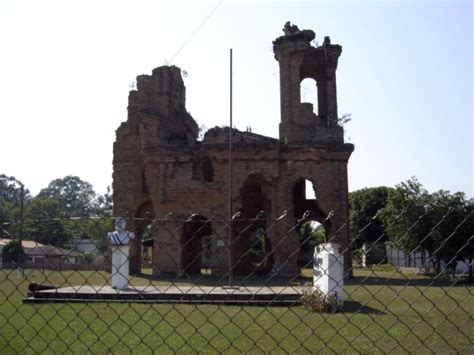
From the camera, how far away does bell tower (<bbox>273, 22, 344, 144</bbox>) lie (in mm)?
24078

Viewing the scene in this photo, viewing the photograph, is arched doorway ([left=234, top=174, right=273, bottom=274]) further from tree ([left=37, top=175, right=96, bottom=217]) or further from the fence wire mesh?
tree ([left=37, top=175, right=96, bottom=217])

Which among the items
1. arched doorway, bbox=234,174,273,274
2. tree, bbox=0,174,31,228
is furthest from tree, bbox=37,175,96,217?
arched doorway, bbox=234,174,273,274

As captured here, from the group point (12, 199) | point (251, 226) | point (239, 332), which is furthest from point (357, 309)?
point (12, 199)

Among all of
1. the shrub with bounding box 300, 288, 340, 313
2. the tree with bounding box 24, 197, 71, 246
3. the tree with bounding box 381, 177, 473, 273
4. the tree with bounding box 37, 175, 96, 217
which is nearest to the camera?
the tree with bounding box 24, 197, 71, 246

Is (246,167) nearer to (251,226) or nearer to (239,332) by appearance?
(251,226)

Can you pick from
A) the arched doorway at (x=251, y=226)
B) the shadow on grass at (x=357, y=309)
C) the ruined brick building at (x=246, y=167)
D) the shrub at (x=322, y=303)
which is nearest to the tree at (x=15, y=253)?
the shrub at (x=322, y=303)

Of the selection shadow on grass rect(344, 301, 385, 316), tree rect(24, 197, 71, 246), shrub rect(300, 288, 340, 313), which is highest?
tree rect(24, 197, 71, 246)

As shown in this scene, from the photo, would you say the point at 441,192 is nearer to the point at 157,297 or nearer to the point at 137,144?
the point at 137,144

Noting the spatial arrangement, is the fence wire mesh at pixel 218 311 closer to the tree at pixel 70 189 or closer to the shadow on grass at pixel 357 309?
the shadow on grass at pixel 357 309

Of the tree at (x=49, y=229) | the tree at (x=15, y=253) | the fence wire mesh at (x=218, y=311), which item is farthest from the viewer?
the tree at (x=15, y=253)

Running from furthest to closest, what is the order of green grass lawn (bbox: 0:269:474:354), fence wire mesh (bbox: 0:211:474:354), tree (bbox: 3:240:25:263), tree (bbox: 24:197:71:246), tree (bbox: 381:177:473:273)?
tree (bbox: 381:177:473:273) → green grass lawn (bbox: 0:269:474:354) → tree (bbox: 3:240:25:263) → fence wire mesh (bbox: 0:211:474:354) → tree (bbox: 24:197:71:246)

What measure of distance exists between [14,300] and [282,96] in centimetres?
1608

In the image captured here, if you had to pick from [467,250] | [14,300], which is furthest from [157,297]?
[467,250]

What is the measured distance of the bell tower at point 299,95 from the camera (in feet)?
79.0
